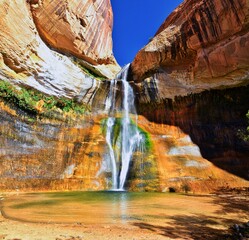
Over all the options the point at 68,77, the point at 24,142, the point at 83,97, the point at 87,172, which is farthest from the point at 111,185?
the point at 68,77

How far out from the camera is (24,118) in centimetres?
1708

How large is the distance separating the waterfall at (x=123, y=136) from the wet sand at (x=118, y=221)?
869cm

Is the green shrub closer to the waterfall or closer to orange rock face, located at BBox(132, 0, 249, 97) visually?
the waterfall

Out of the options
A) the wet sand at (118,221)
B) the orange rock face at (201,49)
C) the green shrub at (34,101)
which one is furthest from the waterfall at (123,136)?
the wet sand at (118,221)

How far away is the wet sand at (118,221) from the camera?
5.87 metres

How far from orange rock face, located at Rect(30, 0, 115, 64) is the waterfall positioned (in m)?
5.63

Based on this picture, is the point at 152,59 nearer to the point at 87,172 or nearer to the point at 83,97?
the point at 83,97

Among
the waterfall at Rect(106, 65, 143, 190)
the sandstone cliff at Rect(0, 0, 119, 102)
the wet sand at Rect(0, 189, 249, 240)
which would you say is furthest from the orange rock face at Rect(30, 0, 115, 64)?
the wet sand at Rect(0, 189, 249, 240)

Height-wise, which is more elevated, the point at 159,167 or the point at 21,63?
the point at 21,63

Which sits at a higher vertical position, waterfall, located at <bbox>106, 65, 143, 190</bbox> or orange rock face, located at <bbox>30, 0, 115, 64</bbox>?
orange rock face, located at <bbox>30, 0, 115, 64</bbox>

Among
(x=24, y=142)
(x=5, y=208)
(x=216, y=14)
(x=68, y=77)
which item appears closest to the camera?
(x=5, y=208)

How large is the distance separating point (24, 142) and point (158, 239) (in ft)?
42.4

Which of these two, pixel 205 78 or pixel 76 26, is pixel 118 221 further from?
pixel 76 26

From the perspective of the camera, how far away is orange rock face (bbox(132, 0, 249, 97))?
18.9 metres
